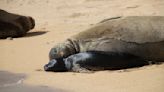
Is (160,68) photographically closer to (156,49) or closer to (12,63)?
(156,49)

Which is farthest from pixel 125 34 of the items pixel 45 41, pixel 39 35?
pixel 39 35

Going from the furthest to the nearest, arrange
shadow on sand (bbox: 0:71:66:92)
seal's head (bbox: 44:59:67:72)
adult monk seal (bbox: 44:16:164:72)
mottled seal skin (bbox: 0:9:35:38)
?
mottled seal skin (bbox: 0:9:35:38) → seal's head (bbox: 44:59:67:72) → adult monk seal (bbox: 44:16:164:72) → shadow on sand (bbox: 0:71:66:92)

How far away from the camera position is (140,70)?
5.98 m

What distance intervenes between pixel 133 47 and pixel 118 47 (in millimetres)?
184

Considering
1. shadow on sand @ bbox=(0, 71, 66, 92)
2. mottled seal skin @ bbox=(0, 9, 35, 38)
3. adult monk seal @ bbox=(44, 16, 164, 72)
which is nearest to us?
shadow on sand @ bbox=(0, 71, 66, 92)

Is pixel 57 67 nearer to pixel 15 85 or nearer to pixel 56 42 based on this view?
pixel 15 85

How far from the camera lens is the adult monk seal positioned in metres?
6.29

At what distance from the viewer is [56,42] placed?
8.98m

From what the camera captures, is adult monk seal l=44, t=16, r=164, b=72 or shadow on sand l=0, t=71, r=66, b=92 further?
adult monk seal l=44, t=16, r=164, b=72

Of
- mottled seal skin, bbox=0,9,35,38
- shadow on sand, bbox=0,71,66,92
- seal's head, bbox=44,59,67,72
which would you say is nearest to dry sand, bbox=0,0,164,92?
shadow on sand, bbox=0,71,66,92

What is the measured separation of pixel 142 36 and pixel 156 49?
0.22 m

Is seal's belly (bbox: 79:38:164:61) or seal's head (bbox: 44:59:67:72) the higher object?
seal's belly (bbox: 79:38:164:61)

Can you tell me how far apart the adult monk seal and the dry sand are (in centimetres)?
21

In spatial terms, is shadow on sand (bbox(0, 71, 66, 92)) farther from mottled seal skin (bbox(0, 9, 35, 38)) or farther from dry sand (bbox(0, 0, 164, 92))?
mottled seal skin (bbox(0, 9, 35, 38))
